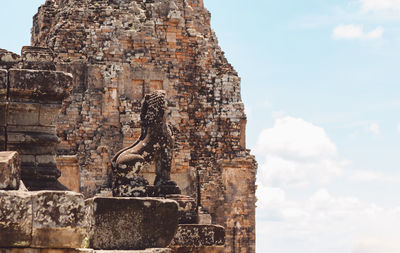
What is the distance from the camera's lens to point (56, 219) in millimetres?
7336

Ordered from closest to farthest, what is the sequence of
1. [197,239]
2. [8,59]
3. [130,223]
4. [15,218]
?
[15,218]
[130,223]
[8,59]
[197,239]

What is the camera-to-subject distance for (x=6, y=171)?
24.3 feet

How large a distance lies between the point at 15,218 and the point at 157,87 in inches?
909

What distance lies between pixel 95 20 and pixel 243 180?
26.1 ft

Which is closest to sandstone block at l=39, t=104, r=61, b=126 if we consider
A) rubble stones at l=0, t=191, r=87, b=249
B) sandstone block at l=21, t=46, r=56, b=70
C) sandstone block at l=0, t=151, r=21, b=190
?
sandstone block at l=21, t=46, r=56, b=70

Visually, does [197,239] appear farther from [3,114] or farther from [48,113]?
[3,114]

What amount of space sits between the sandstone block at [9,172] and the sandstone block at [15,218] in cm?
18

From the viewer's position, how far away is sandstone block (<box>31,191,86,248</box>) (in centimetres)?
729

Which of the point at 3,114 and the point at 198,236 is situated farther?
the point at 198,236

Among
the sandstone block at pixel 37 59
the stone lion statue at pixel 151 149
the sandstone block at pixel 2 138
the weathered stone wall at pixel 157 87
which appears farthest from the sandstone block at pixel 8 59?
the weathered stone wall at pixel 157 87

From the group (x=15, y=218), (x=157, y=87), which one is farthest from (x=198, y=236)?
(x=157, y=87)

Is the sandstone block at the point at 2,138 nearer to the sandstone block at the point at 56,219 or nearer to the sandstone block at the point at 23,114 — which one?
the sandstone block at the point at 23,114

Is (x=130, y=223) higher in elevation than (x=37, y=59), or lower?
lower

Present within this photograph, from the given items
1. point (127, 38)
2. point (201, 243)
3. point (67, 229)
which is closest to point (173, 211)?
point (67, 229)
